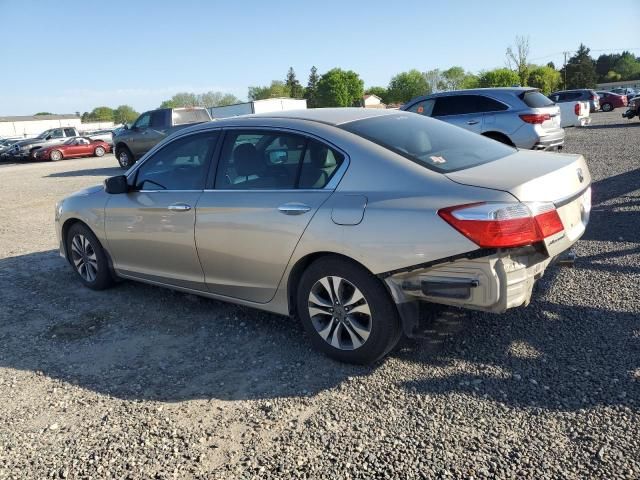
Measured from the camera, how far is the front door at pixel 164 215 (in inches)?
169

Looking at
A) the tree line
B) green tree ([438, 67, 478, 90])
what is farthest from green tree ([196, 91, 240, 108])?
green tree ([438, 67, 478, 90])

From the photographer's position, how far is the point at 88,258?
5.45 metres

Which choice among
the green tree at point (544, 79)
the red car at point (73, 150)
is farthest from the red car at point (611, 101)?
the green tree at point (544, 79)

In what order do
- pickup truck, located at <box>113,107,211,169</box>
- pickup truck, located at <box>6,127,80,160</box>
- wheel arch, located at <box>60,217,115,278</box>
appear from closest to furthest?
wheel arch, located at <box>60,217,115,278</box>
pickup truck, located at <box>113,107,211,169</box>
pickup truck, located at <box>6,127,80,160</box>

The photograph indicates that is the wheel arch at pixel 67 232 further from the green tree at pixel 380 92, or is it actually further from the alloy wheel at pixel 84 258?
the green tree at pixel 380 92

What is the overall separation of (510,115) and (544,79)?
7406 cm

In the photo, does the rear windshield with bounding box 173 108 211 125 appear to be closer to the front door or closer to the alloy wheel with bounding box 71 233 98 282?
the alloy wheel with bounding box 71 233 98 282

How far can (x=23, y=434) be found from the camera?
3117mm

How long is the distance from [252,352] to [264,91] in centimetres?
12855

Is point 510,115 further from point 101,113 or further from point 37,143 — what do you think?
point 101,113

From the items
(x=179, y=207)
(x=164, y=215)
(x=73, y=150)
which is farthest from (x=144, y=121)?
(x=179, y=207)

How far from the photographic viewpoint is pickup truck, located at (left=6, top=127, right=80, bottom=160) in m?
27.6

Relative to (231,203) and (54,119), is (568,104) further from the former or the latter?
(54,119)

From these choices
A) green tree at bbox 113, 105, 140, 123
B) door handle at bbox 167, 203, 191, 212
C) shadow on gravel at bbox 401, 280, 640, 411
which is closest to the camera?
shadow on gravel at bbox 401, 280, 640, 411
